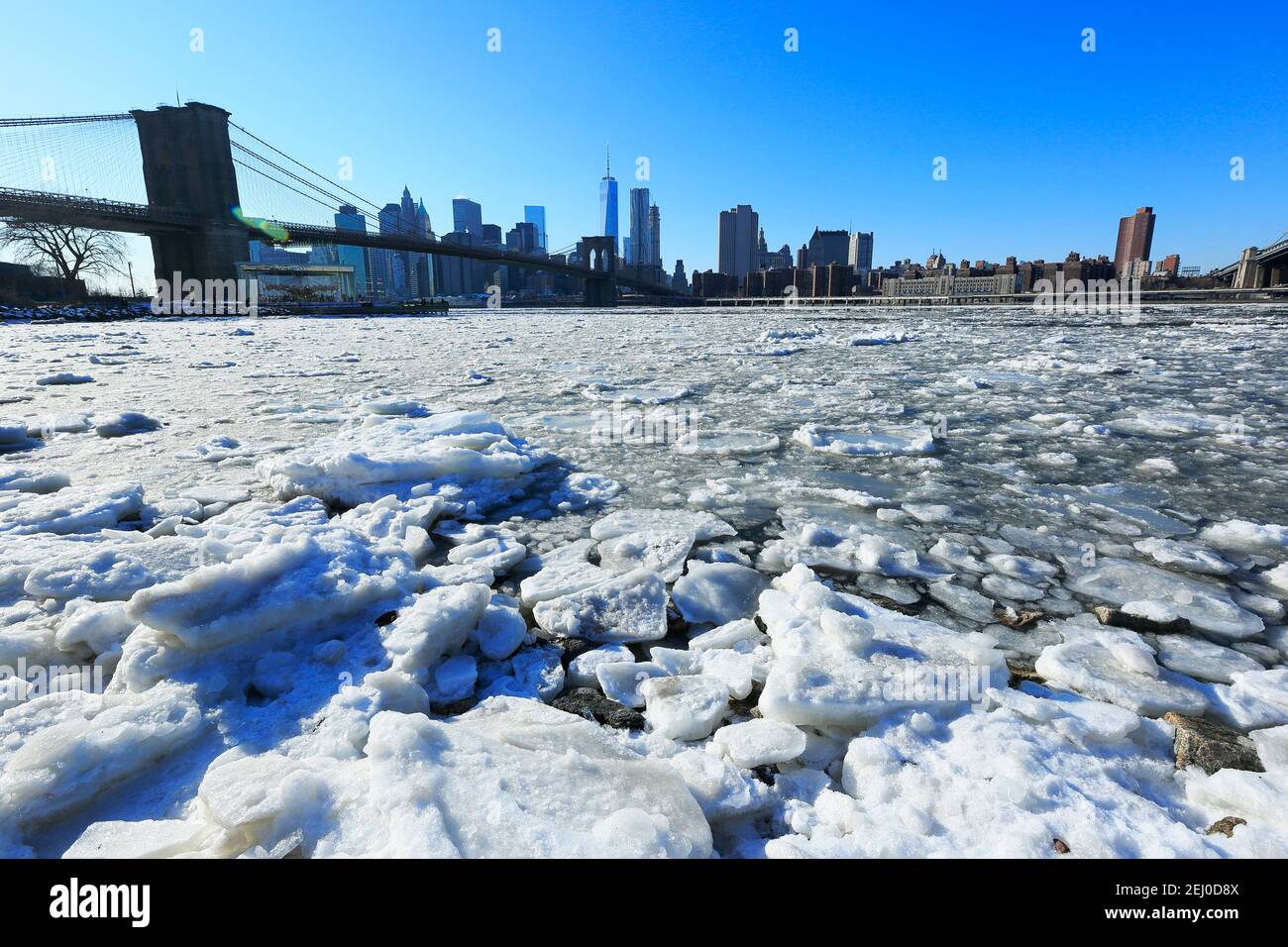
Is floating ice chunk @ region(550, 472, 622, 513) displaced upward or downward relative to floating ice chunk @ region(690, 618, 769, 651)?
upward

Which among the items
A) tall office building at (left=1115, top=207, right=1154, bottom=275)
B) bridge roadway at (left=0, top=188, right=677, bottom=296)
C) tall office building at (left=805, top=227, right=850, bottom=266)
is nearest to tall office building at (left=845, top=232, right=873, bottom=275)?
tall office building at (left=805, top=227, right=850, bottom=266)

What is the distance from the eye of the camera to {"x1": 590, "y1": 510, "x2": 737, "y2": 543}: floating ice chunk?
2.39 meters

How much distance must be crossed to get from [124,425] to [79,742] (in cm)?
416

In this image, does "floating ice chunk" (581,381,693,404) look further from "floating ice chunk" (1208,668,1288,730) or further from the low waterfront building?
the low waterfront building

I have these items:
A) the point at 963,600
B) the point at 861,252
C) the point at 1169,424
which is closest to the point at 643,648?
the point at 963,600

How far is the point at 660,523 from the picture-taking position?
2477 millimetres

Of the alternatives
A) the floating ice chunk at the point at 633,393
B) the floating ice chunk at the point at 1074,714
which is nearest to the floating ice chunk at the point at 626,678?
the floating ice chunk at the point at 1074,714

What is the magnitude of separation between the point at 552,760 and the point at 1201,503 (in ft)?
10.1

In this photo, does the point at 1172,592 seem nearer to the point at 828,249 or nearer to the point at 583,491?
the point at 583,491

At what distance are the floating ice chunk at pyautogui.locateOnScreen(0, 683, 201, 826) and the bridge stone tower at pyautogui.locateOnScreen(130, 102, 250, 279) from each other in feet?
153

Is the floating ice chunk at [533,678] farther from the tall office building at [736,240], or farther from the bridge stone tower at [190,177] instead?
the tall office building at [736,240]

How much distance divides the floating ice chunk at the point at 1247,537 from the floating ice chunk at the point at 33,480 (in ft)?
16.5

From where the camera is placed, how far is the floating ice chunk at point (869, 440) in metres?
3.64
